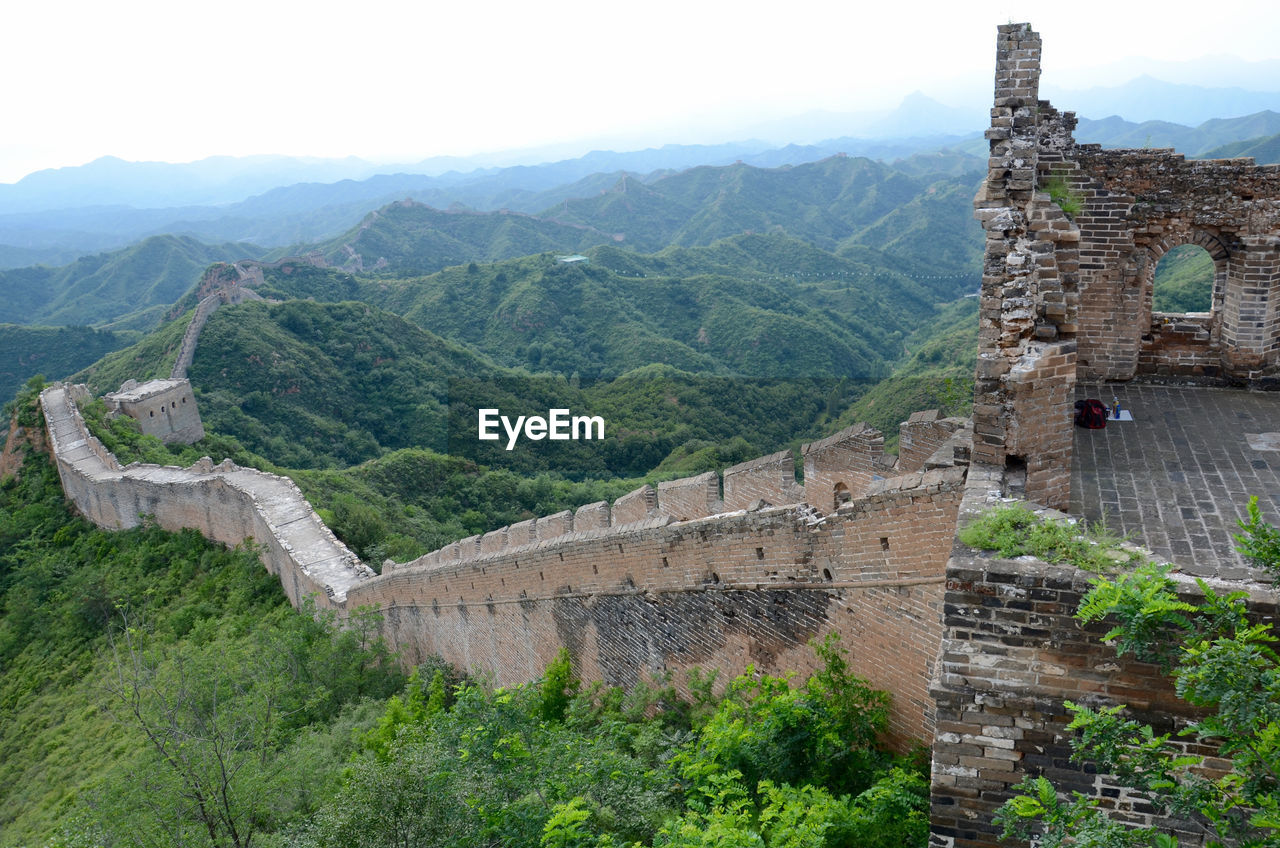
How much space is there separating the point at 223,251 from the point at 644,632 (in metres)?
123

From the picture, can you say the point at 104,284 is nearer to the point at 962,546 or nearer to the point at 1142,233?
the point at 1142,233

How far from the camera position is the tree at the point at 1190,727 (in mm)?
2836

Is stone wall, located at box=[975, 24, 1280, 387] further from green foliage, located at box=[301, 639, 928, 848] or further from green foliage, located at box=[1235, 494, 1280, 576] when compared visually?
green foliage, located at box=[301, 639, 928, 848]

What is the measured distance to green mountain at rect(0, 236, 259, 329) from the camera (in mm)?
86875

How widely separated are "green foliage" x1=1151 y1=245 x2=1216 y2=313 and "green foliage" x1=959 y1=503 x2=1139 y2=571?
18.5 m

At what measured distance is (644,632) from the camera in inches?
330

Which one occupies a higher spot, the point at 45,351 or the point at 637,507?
the point at 637,507

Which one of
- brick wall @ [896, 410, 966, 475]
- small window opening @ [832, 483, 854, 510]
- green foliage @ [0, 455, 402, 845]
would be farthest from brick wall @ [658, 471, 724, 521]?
green foliage @ [0, 455, 402, 845]

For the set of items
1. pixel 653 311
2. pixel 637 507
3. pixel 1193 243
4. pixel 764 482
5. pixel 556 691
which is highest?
pixel 1193 243

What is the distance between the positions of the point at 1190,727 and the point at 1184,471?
9.33ft

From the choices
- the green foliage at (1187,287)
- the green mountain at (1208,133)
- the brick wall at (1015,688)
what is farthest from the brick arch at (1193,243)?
the green mountain at (1208,133)

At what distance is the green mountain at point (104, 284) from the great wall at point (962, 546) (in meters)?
89.3

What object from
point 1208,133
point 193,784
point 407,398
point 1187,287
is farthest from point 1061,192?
point 1208,133

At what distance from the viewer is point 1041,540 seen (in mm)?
3539
